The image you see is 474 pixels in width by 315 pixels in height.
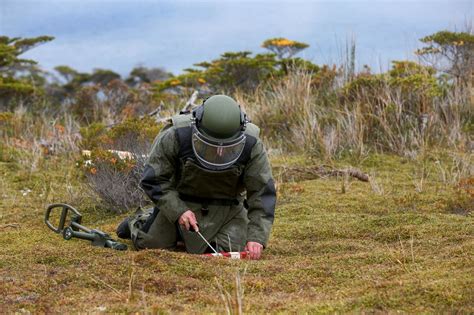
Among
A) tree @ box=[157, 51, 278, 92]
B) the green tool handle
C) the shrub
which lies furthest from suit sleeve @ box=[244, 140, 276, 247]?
tree @ box=[157, 51, 278, 92]

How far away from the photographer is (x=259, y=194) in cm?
632

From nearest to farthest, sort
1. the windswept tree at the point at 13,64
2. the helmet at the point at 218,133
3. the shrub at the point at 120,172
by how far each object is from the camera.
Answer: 1. the helmet at the point at 218,133
2. the shrub at the point at 120,172
3. the windswept tree at the point at 13,64

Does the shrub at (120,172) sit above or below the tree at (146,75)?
above

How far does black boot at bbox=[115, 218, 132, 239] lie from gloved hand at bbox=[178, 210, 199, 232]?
105cm

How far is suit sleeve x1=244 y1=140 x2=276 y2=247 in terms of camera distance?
245 inches

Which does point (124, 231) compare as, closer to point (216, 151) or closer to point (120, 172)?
point (216, 151)

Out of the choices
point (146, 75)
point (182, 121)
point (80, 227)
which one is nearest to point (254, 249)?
point (182, 121)

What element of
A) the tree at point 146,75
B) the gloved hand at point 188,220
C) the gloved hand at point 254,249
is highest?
the gloved hand at point 188,220

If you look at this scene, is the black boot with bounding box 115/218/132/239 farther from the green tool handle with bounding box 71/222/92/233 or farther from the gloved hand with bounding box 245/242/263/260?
the gloved hand with bounding box 245/242/263/260

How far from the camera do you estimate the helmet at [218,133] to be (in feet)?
19.0

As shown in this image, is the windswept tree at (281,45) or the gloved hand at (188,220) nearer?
the gloved hand at (188,220)

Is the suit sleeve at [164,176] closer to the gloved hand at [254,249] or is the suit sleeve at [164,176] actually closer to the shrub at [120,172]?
the gloved hand at [254,249]

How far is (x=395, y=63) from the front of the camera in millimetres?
17000

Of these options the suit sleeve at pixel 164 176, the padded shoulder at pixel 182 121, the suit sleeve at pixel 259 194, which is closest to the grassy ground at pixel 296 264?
the suit sleeve at pixel 259 194
